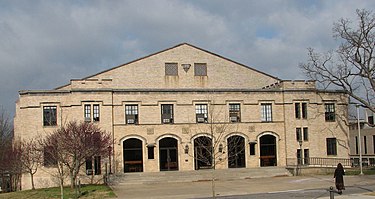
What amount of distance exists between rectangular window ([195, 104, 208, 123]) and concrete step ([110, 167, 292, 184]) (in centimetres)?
469

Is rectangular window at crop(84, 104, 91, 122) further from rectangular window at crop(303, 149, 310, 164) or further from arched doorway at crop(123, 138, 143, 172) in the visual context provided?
rectangular window at crop(303, 149, 310, 164)

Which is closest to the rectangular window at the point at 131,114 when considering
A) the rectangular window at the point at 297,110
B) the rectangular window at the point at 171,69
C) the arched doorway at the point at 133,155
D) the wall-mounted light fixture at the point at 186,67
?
the arched doorway at the point at 133,155

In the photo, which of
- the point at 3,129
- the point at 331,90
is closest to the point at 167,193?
the point at 331,90

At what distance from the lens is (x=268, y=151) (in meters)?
46.0

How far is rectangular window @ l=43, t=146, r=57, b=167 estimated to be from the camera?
112 feet

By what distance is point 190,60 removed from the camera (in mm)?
48219

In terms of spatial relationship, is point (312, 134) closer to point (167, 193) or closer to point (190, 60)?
point (190, 60)

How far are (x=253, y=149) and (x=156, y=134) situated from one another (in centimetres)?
917

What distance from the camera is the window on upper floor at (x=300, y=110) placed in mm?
46344

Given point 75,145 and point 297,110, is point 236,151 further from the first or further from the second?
point 75,145

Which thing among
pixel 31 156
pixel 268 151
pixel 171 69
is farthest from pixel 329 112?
pixel 31 156

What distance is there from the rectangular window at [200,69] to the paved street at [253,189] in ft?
41.7

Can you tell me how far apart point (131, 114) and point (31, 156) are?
9.32 m

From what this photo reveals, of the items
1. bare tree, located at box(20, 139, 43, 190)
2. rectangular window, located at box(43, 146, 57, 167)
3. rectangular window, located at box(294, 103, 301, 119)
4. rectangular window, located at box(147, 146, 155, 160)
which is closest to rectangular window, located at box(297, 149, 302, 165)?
rectangular window, located at box(294, 103, 301, 119)
